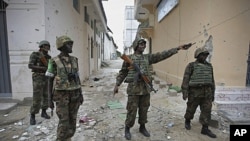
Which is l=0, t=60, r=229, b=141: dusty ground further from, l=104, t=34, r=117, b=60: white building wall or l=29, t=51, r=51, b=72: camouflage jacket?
l=104, t=34, r=117, b=60: white building wall

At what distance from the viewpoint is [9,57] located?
5.09 m

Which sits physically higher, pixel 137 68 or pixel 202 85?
pixel 137 68

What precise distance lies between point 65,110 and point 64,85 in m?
0.36

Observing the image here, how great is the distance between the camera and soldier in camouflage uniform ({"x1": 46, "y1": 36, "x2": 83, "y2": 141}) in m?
2.64

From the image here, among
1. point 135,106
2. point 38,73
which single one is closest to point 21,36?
point 38,73

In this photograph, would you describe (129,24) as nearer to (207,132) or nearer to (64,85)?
(207,132)

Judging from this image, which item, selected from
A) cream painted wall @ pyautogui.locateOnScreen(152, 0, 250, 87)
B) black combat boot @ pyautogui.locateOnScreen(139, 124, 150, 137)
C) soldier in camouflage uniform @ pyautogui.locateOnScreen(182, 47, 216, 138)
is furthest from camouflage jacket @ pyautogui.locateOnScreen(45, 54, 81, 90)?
cream painted wall @ pyautogui.locateOnScreen(152, 0, 250, 87)

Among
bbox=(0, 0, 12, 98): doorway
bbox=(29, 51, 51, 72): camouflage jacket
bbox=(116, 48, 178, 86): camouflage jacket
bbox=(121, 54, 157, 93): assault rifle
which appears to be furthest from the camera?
bbox=(0, 0, 12, 98): doorway

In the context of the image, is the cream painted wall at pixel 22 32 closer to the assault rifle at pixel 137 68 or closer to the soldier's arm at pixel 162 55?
the assault rifle at pixel 137 68

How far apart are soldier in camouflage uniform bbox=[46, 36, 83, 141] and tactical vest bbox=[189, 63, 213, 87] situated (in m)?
2.14

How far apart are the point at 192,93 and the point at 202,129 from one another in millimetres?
735

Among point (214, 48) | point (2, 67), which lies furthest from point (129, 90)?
→ point (2, 67)

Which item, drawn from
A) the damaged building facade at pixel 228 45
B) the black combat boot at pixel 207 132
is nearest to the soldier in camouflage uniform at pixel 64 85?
the black combat boot at pixel 207 132

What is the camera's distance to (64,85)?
265 centimetres
